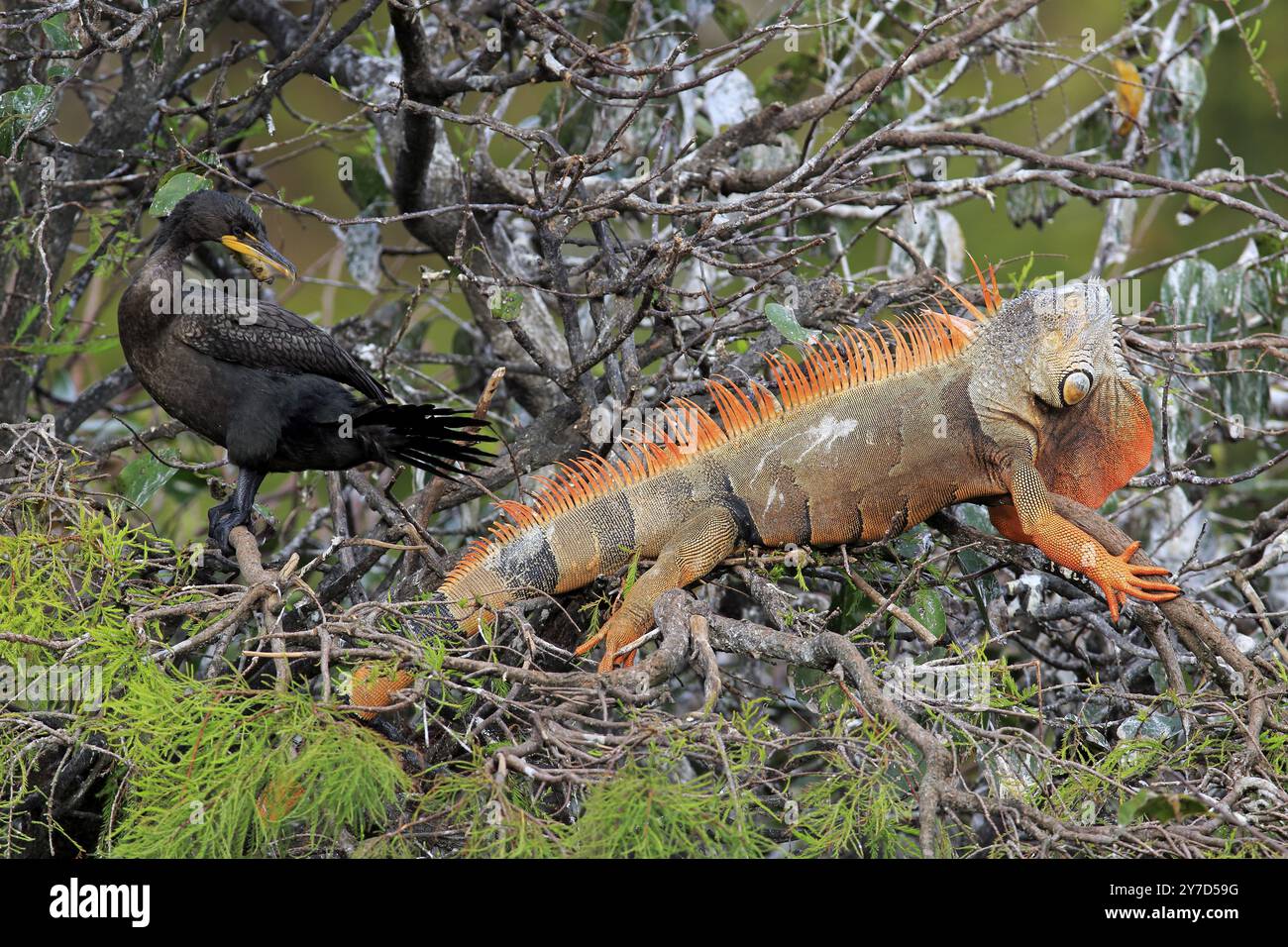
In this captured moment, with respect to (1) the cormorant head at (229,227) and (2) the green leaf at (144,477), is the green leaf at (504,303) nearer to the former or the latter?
(1) the cormorant head at (229,227)

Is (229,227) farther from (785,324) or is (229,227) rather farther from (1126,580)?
(1126,580)

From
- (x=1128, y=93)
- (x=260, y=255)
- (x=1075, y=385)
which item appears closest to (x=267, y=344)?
(x=260, y=255)

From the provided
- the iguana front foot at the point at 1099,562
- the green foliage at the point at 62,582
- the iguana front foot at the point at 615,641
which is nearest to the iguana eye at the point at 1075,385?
the iguana front foot at the point at 1099,562

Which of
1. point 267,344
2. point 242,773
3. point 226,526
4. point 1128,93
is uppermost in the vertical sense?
point 1128,93

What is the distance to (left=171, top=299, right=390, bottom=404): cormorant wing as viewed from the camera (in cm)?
417

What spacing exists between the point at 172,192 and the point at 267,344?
0.61 m

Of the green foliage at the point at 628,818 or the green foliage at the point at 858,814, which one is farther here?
the green foliage at the point at 858,814

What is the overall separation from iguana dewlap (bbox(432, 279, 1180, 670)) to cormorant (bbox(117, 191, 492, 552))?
414 millimetres

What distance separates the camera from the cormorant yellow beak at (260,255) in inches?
165

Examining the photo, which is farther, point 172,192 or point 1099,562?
point 172,192

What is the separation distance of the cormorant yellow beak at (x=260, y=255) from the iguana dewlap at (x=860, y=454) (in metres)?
1.06

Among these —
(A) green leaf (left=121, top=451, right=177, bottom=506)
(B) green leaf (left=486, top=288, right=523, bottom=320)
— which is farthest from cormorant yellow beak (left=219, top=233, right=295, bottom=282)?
(A) green leaf (left=121, top=451, right=177, bottom=506)

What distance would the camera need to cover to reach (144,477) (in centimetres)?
447

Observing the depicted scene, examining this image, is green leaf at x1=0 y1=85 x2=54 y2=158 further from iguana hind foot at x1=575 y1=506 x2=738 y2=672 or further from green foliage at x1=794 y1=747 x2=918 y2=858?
green foliage at x1=794 y1=747 x2=918 y2=858
